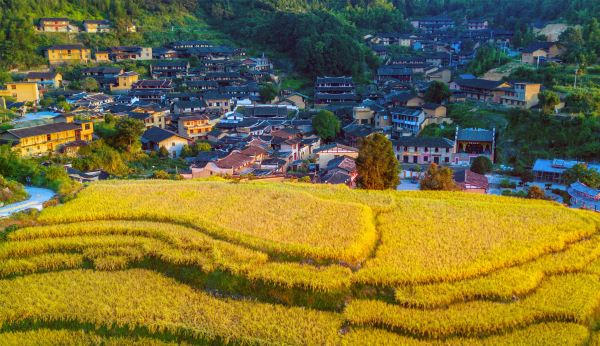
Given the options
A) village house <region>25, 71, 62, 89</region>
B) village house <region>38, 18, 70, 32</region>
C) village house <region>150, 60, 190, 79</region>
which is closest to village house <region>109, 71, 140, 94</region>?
village house <region>150, 60, 190, 79</region>

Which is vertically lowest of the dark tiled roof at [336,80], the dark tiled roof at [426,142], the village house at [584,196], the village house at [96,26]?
the village house at [584,196]

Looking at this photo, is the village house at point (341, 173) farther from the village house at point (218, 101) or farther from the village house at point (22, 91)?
the village house at point (22, 91)

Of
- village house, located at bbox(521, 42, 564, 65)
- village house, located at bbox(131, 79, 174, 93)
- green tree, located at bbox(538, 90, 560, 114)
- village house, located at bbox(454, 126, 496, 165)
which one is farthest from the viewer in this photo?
village house, located at bbox(131, 79, 174, 93)

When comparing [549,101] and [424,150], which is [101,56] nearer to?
[424,150]

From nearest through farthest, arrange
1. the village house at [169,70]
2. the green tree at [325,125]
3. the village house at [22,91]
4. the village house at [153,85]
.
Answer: the green tree at [325,125], the village house at [22,91], the village house at [153,85], the village house at [169,70]

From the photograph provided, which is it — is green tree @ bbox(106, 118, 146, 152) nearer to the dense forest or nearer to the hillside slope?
the hillside slope

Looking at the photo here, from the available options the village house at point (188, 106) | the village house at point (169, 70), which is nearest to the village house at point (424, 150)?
the village house at point (188, 106)
